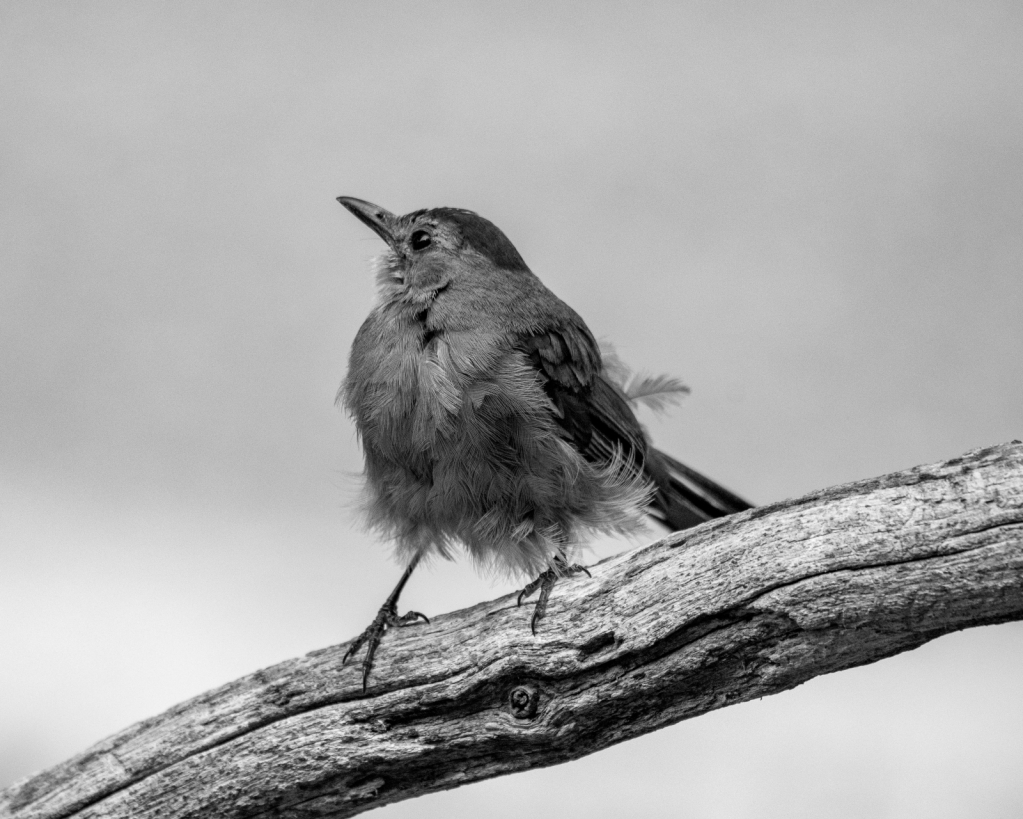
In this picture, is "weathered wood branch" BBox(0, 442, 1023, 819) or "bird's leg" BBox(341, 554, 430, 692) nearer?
"weathered wood branch" BBox(0, 442, 1023, 819)

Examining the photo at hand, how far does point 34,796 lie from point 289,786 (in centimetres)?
121

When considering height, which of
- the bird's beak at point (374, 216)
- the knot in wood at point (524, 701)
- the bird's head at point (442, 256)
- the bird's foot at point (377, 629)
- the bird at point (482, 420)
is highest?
the bird's beak at point (374, 216)

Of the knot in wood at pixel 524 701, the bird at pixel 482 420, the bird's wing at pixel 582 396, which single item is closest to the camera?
the knot in wood at pixel 524 701

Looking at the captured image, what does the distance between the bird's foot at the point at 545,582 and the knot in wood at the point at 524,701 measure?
226 millimetres

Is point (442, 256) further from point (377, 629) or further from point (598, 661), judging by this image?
point (598, 661)

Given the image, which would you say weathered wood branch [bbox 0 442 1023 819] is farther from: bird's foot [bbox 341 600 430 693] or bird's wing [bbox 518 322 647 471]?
bird's wing [bbox 518 322 647 471]

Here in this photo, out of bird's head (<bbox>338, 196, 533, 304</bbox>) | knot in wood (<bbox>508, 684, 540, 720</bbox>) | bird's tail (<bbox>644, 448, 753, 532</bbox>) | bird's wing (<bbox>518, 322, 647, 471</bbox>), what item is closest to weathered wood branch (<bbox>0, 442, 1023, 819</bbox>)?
knot in wood (<bbox>508, 684, 540, 720</bbox>)

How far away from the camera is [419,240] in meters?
5.02

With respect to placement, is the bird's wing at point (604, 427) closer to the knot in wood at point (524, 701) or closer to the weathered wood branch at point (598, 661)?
the weathered wood branch at point (598, 661)

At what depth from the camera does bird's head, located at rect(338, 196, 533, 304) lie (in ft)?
15.6

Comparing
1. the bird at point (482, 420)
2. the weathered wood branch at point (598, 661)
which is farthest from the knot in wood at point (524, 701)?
the bird at point (482, 420)

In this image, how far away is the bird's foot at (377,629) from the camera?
3952 millimetres

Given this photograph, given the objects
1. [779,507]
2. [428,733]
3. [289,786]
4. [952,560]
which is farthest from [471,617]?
[952,560]

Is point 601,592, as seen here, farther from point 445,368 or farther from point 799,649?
point 445,368
